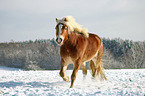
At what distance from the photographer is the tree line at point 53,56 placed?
23017 mm

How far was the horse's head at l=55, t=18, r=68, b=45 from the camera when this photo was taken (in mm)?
4504

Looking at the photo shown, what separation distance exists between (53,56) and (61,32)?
19.5 m

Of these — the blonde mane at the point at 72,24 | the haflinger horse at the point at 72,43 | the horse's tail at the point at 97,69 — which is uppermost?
the blonde mane at the point at 72,24

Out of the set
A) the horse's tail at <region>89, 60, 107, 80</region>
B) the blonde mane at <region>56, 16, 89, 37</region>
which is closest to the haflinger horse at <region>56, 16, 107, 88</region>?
the blonde mane at <region>56, 16, 89, 37</region>

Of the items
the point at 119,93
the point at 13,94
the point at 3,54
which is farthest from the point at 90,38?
the point at 3,54

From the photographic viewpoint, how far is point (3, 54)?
94.2 ft

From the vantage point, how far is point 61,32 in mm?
4586

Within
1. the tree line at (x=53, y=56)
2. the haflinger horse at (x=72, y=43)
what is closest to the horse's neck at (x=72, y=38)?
the haflinger horse at (x=72, y=43)

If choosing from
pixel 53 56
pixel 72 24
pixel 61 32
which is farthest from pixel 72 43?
pixel 53 56

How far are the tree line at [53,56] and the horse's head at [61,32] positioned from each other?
16.3 m

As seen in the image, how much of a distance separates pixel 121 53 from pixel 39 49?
12664 mm

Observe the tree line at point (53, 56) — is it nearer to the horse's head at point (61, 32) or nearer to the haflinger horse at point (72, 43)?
the haflinger horse at point (72, 43)

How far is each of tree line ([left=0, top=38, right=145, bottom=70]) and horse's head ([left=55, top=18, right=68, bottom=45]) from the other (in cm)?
1629

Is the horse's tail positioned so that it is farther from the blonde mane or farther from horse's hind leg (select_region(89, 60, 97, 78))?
the blonde mane
